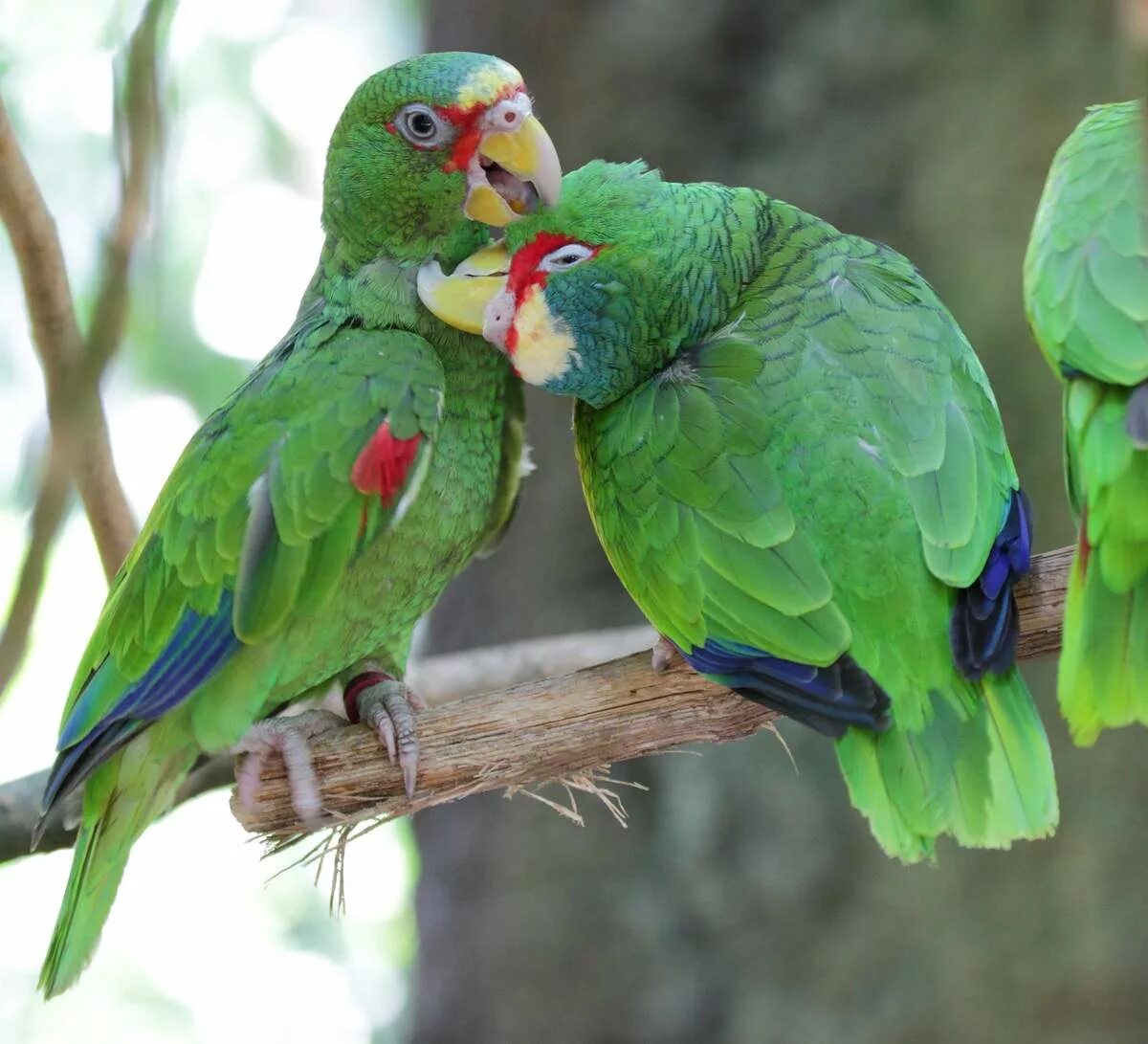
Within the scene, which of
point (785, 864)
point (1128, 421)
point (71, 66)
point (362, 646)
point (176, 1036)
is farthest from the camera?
point (176, 1036)

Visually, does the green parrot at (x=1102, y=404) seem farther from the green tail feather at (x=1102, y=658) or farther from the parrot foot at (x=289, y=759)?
the parrot foot at (x=289, y=759)

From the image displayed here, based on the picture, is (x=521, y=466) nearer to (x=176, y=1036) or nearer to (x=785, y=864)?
(x=785, y=864)

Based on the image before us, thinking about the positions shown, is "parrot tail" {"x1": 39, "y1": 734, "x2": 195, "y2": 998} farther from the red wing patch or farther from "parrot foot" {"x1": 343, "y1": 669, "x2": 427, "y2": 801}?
the red wing patch

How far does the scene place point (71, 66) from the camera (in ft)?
7.77

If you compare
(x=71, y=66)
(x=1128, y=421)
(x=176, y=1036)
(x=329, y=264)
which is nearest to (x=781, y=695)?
(x=1128, y=421)


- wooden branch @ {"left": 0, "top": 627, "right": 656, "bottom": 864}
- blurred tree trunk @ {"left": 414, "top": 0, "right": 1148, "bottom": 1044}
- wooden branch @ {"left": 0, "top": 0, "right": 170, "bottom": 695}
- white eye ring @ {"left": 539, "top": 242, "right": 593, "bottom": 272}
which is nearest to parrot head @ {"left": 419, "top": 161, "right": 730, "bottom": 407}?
white eye ring @ {"left": 539, "top": 242, "right": 593, "bottom": 272}

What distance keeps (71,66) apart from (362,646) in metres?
1.25

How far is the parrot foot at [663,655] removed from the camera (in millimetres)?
1751

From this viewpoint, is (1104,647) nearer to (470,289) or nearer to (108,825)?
(470,289)

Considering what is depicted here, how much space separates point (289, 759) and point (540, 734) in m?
0.36

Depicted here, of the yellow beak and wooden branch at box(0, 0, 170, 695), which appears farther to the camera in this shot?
the yellow beak

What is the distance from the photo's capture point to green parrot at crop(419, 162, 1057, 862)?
148 centimetres

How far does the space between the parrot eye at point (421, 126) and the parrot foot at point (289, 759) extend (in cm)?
90

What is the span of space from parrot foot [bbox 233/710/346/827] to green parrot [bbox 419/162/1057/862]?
0.53 m
